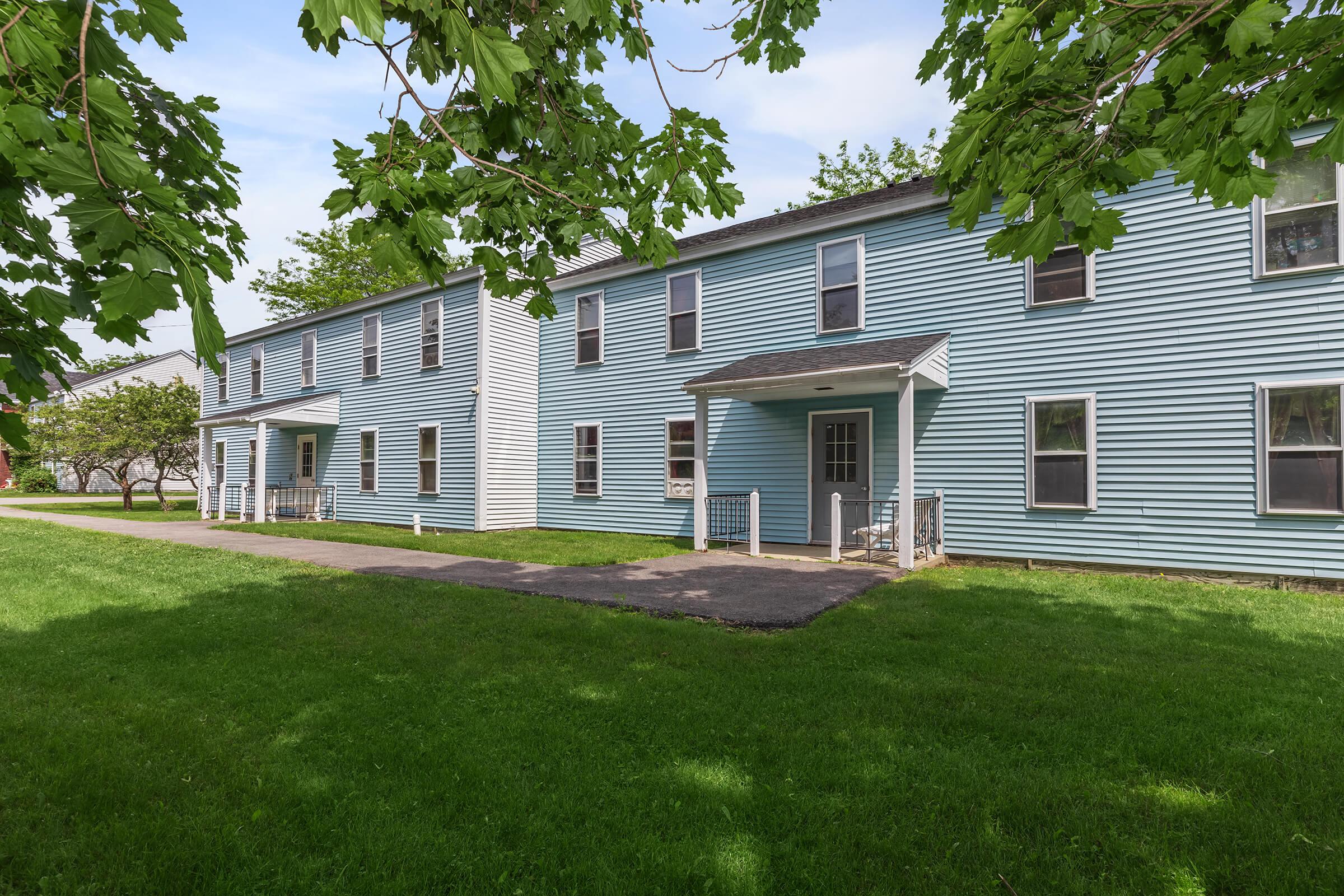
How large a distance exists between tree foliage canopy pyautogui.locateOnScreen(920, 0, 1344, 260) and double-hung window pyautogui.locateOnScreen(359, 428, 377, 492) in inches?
684

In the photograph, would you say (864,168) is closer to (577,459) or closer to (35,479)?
(577,459)

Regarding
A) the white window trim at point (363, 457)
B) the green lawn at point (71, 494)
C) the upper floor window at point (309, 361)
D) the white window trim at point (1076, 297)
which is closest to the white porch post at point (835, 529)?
the white window trim at point (1076, 297)

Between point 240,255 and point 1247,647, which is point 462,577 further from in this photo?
point 1247,647

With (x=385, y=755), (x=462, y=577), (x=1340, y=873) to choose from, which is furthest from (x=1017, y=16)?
(x=462, y=577)

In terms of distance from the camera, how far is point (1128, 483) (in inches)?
355

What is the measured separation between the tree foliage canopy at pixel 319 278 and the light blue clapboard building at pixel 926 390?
913 inches

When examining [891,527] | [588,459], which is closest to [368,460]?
[588,459]

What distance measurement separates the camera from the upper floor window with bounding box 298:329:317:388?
1939 cm

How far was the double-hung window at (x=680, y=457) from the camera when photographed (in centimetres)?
1318

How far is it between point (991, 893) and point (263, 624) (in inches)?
237

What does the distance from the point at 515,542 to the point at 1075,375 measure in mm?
9852

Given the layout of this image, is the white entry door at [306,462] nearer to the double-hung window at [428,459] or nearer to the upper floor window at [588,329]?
the double-hung window at [428,459]

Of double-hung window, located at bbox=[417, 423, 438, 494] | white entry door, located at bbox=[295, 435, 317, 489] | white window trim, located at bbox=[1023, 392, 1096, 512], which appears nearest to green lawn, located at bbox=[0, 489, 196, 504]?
white entry door, located at bbox=[295, 435, 317, 489]

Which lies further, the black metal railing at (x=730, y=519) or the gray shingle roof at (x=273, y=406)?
the gray shingle roof at (x=273, y=406)
